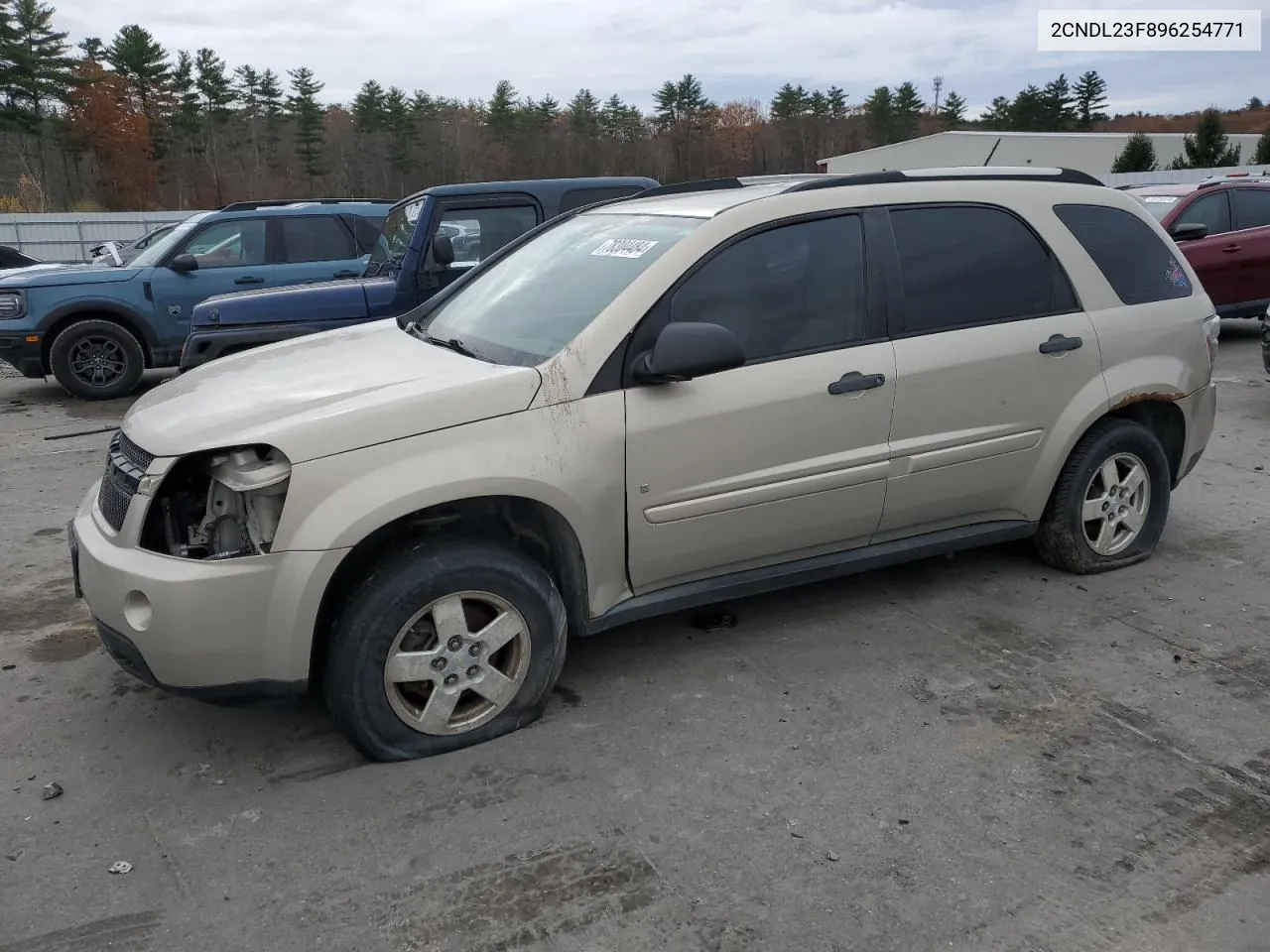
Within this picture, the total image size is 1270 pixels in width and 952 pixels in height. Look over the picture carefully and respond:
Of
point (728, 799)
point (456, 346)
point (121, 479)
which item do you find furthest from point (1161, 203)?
point (121, 479)

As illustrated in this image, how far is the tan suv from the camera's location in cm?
312

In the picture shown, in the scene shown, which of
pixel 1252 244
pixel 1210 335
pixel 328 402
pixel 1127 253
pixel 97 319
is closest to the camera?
pixel 328 402

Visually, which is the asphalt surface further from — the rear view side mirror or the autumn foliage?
the autumn foliage

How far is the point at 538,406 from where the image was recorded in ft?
11.1

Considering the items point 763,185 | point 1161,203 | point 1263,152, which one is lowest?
point 1161,203

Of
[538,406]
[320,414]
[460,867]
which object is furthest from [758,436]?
[460,867]

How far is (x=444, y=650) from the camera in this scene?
3.27 metres

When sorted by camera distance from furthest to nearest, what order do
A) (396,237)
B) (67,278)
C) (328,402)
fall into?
(67,278) → (396,237) → (328,402)

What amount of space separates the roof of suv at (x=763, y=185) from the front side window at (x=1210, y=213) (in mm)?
8211

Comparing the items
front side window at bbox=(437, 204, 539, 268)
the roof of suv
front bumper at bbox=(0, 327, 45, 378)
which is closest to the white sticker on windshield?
the roof of suv

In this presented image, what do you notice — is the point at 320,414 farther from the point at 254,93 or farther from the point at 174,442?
the point at 254,93

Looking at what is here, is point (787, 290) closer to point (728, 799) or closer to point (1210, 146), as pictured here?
point (728, 799)

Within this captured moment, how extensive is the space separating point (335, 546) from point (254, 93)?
2811 inches

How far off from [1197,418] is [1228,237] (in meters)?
8.04
